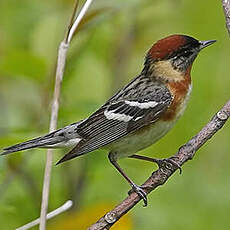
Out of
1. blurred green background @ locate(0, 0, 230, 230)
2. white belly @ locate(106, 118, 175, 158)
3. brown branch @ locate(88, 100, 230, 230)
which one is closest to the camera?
brown branch @ locate(88, 100, 230, 230)

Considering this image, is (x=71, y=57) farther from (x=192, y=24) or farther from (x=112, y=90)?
(x=192, y=24)

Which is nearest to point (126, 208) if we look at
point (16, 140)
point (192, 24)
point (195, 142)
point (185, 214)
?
point (195, 142)

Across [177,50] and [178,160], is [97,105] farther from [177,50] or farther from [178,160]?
[178,160]

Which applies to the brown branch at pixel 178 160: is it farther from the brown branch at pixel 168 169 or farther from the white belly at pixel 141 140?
the white belly at pixel 141 140

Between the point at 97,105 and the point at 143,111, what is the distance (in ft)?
1.23

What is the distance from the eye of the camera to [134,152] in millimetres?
4582

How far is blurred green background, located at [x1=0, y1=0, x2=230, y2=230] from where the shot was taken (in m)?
4.39

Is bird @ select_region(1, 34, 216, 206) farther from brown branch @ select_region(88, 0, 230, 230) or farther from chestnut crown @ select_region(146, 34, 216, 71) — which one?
brown branch @ select_region(88, 0, 230, 230)

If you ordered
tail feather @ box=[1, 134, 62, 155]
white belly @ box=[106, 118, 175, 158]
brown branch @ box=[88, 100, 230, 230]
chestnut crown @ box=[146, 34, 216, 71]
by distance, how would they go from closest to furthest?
brown branch @ box=[88, 100, 230, 230] → tail feather @ box=[1, 134, 62, 155] → white belly @ box=[106, 118, 175, 158] → chestnut crown @ box=[146, 34, 216, 71]

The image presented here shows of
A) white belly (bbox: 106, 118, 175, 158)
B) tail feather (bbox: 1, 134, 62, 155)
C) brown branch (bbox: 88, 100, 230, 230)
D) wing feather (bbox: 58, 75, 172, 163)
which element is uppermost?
tail feather (bbox: 1, 134, 62, 155)

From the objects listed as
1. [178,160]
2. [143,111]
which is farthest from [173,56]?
[178,160]

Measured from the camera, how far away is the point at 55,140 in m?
4.43

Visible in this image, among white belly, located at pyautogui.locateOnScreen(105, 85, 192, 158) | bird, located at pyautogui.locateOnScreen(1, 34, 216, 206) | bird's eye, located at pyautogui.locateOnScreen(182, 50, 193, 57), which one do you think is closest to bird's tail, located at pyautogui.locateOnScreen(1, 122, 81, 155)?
bird, located at pyautogui.locateOnScreen(1, 34, 216, 206)

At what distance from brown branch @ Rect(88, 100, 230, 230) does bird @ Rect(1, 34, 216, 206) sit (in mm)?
743
